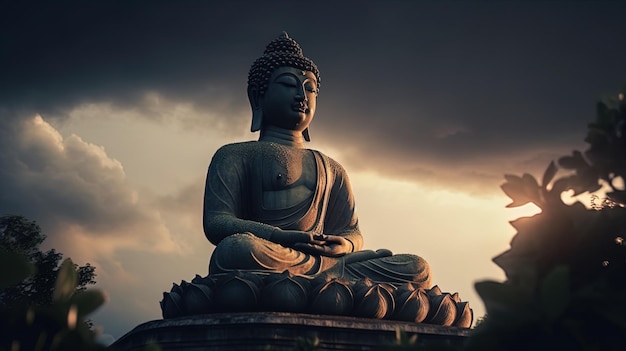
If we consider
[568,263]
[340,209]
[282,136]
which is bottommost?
[568,263]

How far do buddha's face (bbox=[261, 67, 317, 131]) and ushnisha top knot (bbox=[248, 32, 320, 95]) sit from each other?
6 centimetres

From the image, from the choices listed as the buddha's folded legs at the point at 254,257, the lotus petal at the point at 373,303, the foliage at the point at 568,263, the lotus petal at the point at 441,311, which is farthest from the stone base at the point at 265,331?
the foliage at the point at 568,263

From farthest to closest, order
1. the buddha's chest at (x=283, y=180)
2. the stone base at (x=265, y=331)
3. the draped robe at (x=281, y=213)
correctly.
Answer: the buddha's chest at (x=283, y=180) → the draped robe at (x=281, y=213) → the stone base at (x=265, y=331)

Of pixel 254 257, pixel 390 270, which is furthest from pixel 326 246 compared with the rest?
pixel 254 257

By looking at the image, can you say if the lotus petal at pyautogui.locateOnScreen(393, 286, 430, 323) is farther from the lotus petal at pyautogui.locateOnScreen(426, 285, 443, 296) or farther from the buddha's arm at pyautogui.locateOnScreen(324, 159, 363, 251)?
the buddha's arm at pyautogui.locateOnScreen(324, 159, 363, 251)

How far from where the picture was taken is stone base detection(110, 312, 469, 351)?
6477 millimetres

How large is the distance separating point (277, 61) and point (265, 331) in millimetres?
4149

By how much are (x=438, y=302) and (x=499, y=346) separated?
5626mm

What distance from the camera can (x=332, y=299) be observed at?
273 inches

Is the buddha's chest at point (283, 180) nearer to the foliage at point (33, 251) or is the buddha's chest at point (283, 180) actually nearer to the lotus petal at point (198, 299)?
the lotus petal at point (198, 299)

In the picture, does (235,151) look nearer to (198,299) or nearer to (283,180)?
(283,180)

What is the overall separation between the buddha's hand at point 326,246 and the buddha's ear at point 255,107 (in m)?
2.11

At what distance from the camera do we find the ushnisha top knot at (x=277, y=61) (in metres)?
9.51

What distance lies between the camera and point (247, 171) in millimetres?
8914
